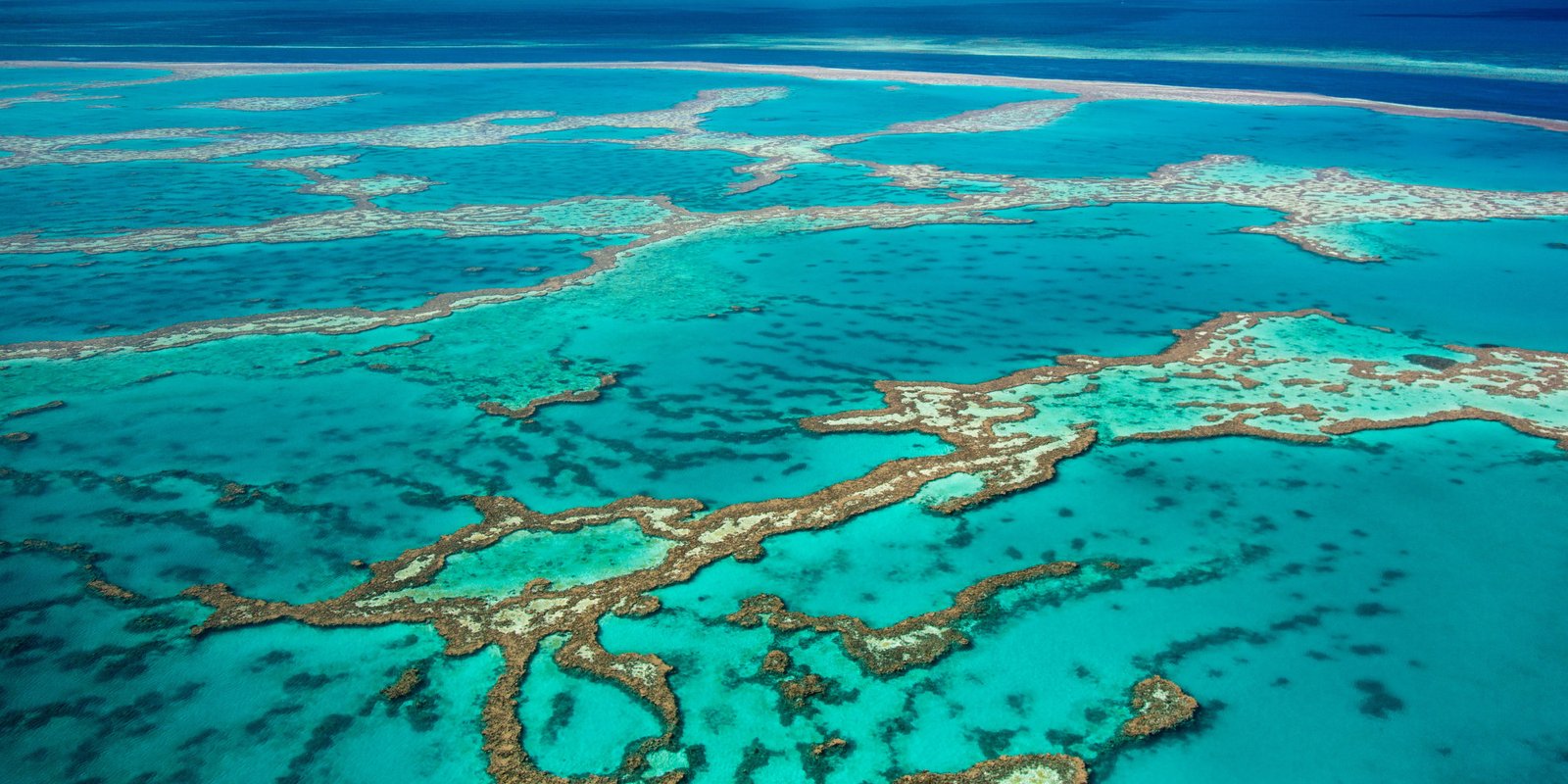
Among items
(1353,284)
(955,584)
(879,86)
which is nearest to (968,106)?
(879,86)

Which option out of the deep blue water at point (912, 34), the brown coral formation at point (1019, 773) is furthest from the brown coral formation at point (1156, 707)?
the deep blue water at point (912, 34)

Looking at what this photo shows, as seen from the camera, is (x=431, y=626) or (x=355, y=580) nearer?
(x=431, y=626)

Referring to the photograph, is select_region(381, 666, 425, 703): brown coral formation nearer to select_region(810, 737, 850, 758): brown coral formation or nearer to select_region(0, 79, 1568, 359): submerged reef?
select_region(810, 737, 850, 758): brown coral formation

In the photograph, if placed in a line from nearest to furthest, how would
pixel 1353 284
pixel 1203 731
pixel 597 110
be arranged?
pixel 1203 731 → pixel 1353 284 → pixel 597 110

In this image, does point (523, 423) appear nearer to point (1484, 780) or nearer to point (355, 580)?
point (355, 580)

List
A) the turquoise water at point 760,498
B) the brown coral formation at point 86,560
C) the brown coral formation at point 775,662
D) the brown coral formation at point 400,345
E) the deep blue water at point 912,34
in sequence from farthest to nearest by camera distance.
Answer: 1. the deep blue water at point 912,34
2. the brown coral formation at point 400,345
3. the brown coral formation at point 86,560
4. the brown coral formation at point 775,662
5. the turquoise water at point 760,498

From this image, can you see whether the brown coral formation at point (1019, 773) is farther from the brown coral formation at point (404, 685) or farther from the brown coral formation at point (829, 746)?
the brown coral formation at point (404, 685)

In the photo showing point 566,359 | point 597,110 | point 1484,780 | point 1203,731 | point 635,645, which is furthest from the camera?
point 597,110

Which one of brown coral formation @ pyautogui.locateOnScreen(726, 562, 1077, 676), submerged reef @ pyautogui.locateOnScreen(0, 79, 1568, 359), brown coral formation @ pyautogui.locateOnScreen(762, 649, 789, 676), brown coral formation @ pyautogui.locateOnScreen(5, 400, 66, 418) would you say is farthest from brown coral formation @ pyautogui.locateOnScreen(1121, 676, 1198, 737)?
brown coral formation @ pyautogui.locateOnScreen(5, 400, 66, 418)
